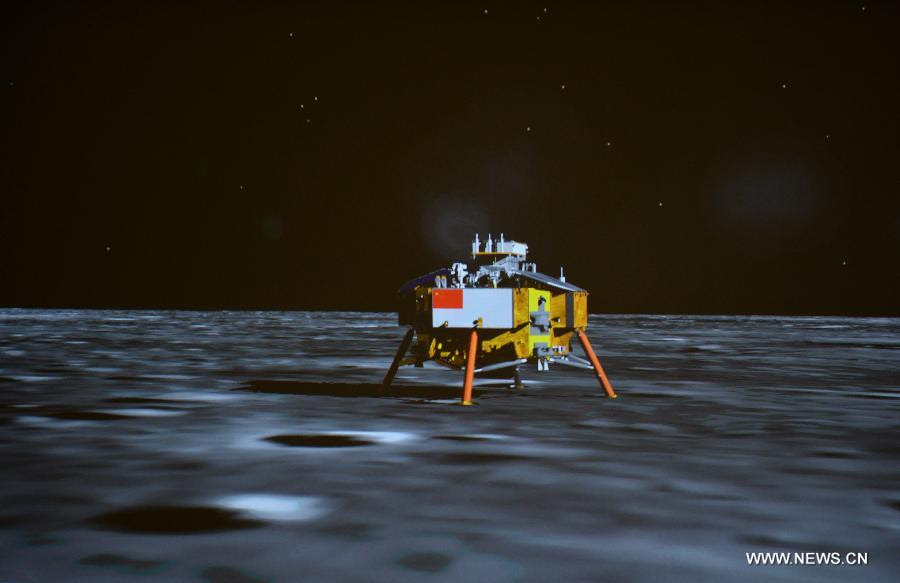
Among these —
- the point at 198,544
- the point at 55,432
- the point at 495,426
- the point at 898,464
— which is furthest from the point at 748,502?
the point at 55,432

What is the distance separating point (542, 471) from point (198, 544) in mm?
2901

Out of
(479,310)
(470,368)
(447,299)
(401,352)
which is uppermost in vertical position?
(447,299)

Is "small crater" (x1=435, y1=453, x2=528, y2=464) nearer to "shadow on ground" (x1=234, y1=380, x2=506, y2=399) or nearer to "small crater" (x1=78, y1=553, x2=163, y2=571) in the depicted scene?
"small crater" (x1=78, y1=553, x2=163, y2=571)

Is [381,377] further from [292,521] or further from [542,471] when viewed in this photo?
[292,521]

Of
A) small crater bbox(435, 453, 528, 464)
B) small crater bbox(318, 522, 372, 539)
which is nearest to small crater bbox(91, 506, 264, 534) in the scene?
small crater bbox(318, 522, 372, 539)

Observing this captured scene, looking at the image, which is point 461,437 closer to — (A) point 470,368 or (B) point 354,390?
(A) point 470,368

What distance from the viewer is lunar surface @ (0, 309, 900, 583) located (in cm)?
477

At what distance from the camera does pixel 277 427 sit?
970 centimetres

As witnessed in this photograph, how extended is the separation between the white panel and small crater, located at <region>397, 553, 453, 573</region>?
7.10 meters

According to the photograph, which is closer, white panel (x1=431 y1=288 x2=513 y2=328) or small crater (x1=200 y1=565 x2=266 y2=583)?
small crater (x1=200 y1=565 x2=266 y2=583)

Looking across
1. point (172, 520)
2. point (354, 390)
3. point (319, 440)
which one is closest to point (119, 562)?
point (172, 520)

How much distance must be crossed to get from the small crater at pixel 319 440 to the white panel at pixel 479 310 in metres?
3.05

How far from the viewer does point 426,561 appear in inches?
187

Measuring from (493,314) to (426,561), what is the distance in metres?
7.29
